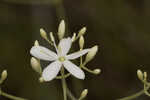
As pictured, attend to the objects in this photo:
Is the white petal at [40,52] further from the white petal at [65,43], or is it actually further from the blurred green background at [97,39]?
the blurred green background at [97,39]

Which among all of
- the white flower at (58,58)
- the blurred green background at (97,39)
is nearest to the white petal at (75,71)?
the white flower at (58,58)

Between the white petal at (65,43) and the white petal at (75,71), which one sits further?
the white petal at (65,43)

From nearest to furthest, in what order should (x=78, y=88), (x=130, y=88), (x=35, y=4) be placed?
(x=78, y=88) → (x=130, y=88) → (x=35, y=4)

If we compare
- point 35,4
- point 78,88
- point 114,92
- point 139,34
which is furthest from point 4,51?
point 139,34

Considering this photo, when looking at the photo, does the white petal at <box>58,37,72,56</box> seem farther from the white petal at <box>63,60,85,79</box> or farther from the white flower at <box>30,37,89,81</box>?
the white petal at <box>63,60,85,79</box>

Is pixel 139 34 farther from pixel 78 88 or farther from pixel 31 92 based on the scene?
pixel 31 92

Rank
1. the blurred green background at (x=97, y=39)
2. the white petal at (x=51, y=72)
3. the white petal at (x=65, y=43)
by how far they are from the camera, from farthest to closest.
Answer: the blurred green background at (x=97, y=39), the white petal at (x=65, y=43), the white petal at (x=51, y=72)
